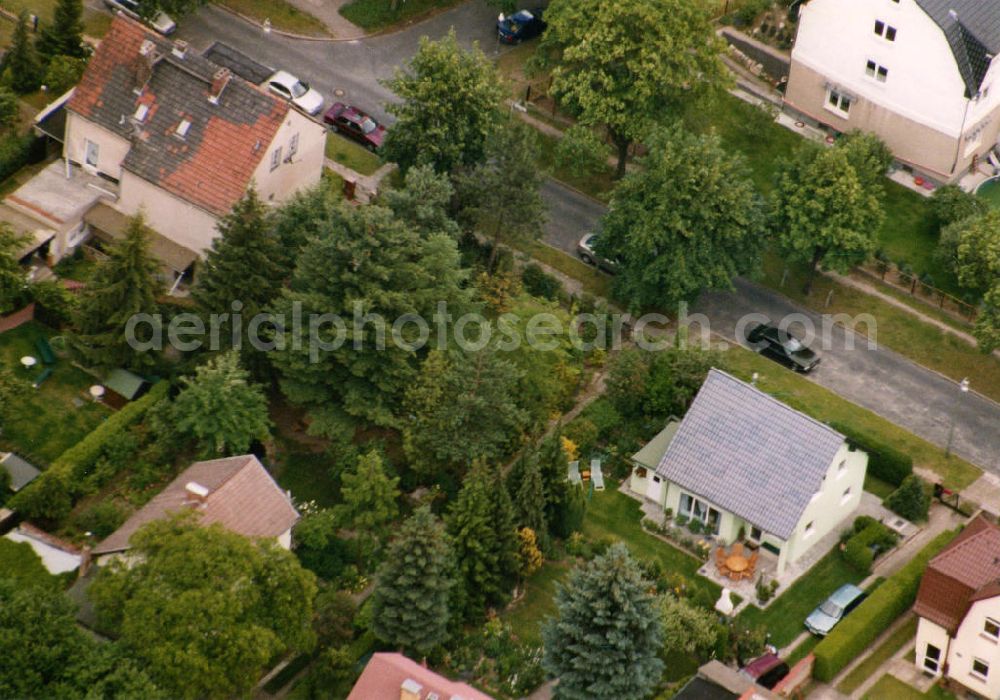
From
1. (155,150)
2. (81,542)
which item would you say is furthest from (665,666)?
(155,150)

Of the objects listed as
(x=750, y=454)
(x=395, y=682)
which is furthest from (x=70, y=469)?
(x=750, y=454)

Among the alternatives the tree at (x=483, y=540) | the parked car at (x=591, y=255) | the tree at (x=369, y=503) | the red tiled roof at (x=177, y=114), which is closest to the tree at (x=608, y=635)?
the tree at (x=483, y=540)

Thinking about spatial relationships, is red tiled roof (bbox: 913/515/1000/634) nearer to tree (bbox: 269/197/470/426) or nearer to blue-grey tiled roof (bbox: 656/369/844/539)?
blue-grey tiled roof (bbox: 656/369/844/539)

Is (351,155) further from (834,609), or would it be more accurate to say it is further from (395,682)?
(395,682)

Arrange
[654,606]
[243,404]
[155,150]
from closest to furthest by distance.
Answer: [654,606], [243,404], [155,150]

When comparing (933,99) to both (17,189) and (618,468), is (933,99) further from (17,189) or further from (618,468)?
(17,189)

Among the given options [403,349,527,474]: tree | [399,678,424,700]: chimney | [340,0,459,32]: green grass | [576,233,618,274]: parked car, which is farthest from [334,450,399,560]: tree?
[340,0,459,32]: green grass
